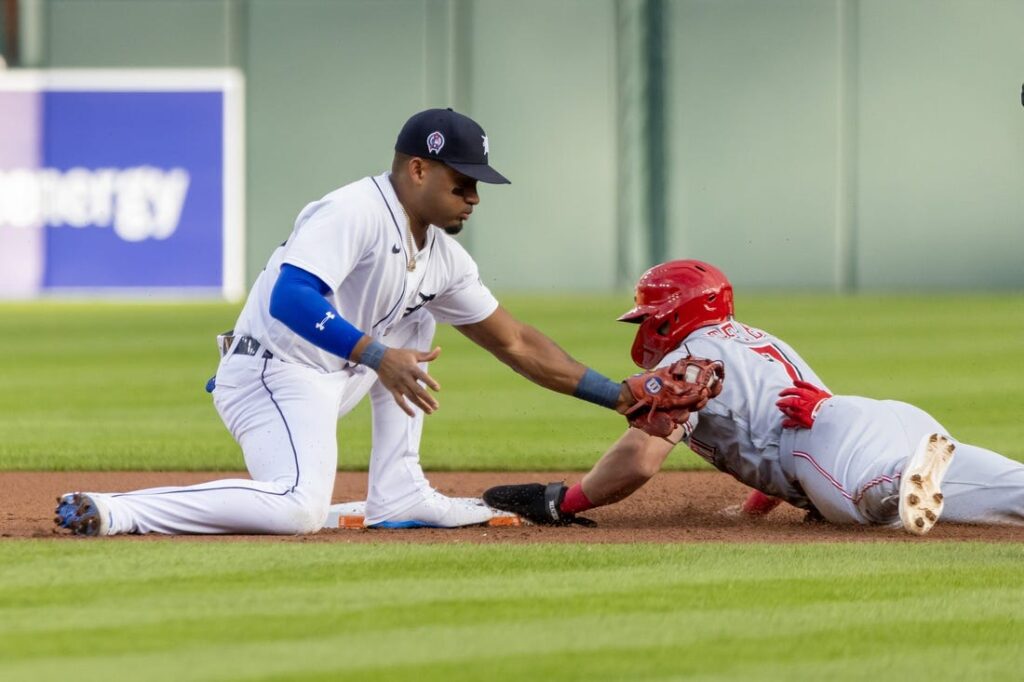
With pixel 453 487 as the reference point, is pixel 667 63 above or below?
above

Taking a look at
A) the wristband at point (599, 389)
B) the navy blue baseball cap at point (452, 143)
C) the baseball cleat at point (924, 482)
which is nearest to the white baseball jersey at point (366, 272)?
the navy blue baseball cap at point (452, 143)

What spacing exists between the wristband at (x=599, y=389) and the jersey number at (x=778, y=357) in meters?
0.56

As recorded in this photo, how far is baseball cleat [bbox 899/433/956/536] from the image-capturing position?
5105 millimetres

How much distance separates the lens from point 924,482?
202 inches

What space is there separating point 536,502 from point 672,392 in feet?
2.56

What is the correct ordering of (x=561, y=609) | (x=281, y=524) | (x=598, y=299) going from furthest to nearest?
(x=598, y=299) < (x=281, y=524) < (x=561, y=609)

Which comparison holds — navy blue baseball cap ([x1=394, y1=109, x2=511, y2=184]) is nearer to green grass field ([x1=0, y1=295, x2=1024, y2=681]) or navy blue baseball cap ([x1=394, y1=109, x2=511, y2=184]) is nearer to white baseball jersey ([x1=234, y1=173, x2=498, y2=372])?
white baseball jersey ([x1=234, y1=173, x2=498, y2=372])

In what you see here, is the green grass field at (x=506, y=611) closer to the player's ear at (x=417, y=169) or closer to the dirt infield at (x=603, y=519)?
the dirt infield at (x=603, y=519)

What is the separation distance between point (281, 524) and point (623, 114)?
671 inches

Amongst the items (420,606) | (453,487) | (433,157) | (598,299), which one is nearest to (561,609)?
(420,606)

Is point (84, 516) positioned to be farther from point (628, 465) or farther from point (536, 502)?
point (628, 465)

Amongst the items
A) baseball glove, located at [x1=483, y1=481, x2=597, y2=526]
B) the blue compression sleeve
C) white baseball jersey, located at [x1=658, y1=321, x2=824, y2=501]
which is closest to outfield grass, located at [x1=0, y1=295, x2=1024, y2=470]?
baseball glove, located at [x1=483, y1=481, x2=597, y2=526]

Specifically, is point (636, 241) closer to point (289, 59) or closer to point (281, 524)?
point (289, 59)

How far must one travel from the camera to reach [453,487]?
723cm
